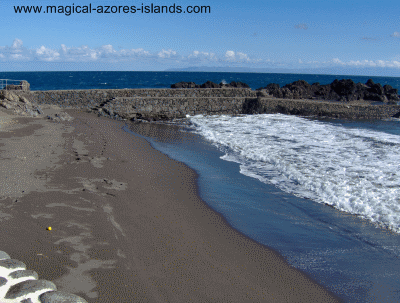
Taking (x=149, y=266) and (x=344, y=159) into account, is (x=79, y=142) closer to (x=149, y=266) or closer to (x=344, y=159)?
(x=149, y=266)

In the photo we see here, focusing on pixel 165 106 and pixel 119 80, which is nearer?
pixel 165 106

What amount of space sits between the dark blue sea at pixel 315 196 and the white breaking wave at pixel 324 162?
0.02 m

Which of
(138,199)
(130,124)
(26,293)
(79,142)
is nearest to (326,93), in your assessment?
(130,124)

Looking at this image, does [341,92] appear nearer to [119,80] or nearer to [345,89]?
[345,89]

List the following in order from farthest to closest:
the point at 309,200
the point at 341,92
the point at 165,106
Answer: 1. the point at 341,92
2. the point at 165,106
3. the point at 309,200

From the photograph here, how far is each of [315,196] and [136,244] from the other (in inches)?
150

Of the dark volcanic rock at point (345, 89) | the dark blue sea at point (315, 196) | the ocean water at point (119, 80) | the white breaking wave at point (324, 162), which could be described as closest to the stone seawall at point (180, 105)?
the white breaking wave at point (324, 162)

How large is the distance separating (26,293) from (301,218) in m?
4.12

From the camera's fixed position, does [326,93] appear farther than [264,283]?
Yes

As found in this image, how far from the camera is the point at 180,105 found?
769 inches

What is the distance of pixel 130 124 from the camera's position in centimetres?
1555

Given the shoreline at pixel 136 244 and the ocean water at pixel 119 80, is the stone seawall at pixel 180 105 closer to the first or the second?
the shoreline at pixel 136 244

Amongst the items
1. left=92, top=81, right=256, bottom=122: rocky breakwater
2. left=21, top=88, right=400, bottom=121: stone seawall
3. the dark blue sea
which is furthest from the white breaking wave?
left=21, top=88, right=400, bottom=121: stone seawall

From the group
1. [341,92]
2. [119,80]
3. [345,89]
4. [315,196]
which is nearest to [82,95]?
[315,196]
